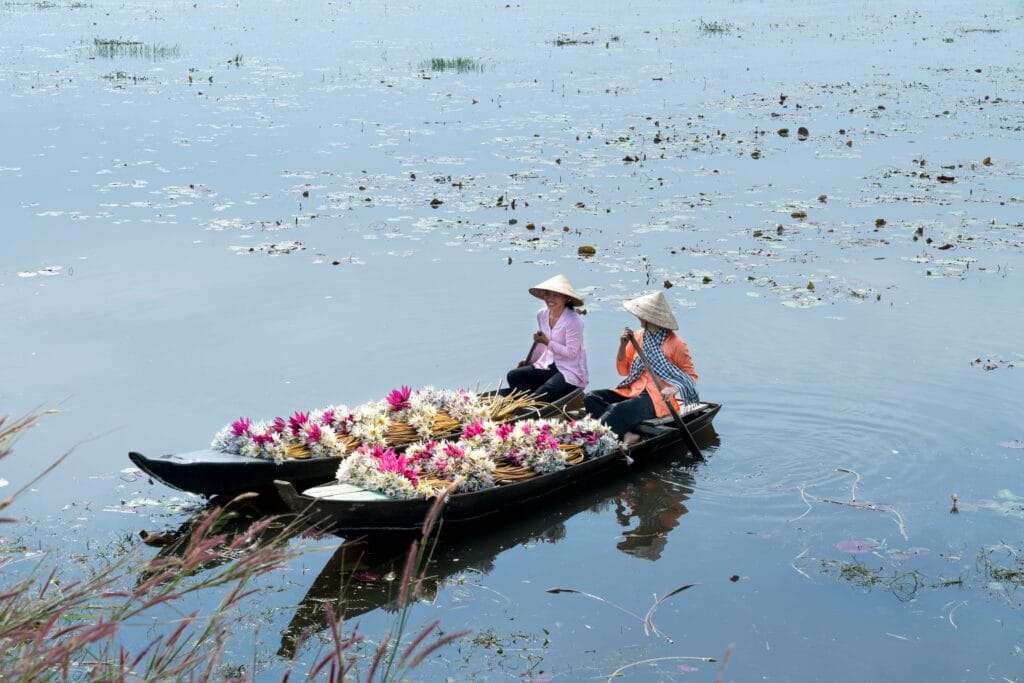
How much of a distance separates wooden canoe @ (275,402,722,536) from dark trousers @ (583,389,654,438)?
8 cm

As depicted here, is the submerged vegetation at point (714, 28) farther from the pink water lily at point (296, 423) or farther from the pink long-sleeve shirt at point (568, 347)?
the pink water lily at point (296, 423)

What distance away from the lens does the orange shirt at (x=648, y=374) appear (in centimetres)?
880

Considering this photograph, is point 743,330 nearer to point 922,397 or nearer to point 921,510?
point 922,397

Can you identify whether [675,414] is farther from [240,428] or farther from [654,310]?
[240,428]

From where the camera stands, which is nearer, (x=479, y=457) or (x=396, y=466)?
(x=396, y=466)

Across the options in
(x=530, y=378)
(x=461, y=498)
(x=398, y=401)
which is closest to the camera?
(x=461, y=498)

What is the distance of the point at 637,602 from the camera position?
6.79 m

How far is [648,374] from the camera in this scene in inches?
352

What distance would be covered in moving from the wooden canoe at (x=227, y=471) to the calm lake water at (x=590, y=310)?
11.6 inches

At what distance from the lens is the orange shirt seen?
8797mm

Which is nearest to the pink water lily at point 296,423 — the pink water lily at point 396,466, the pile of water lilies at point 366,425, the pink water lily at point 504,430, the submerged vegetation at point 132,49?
the pile of water lilies at point 366,425

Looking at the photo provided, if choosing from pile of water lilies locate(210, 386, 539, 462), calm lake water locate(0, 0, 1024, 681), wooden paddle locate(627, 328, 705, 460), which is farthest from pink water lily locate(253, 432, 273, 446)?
wooden paddle locate(627, 328, 705, 460)

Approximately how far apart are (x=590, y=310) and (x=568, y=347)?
7.54ft

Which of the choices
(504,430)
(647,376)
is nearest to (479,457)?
(504,430)
